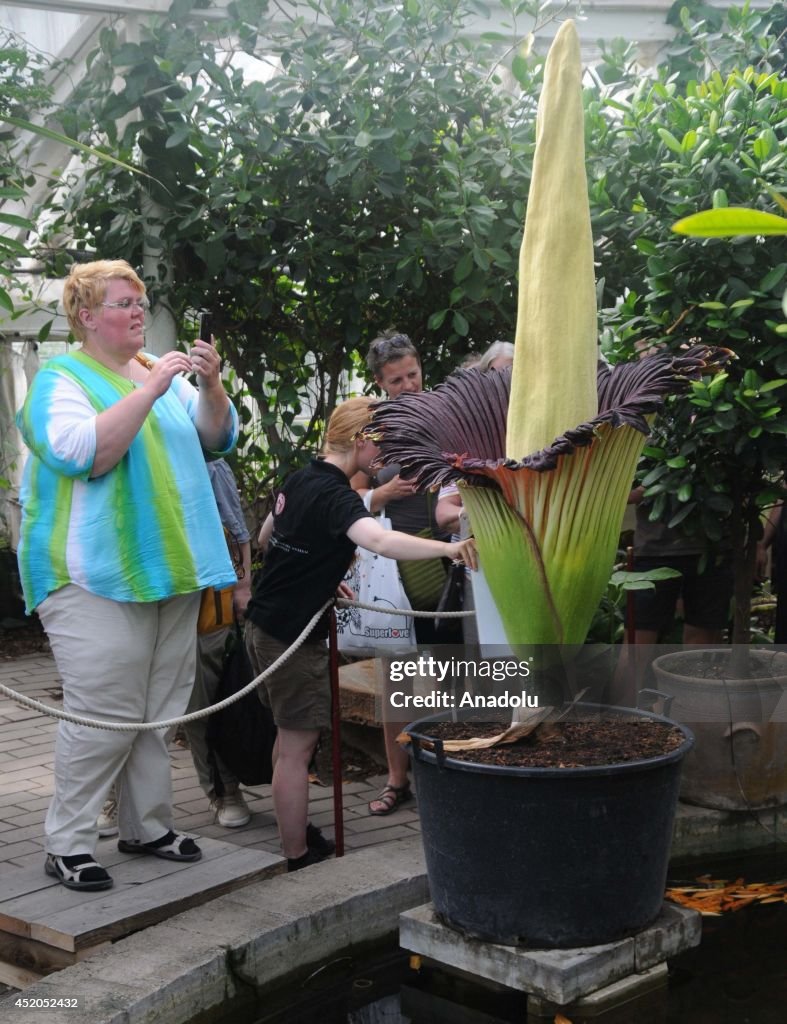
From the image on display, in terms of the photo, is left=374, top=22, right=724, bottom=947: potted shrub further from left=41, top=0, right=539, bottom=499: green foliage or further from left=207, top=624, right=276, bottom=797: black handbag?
left=41, top=0, right=539, bottom=499: green foliage

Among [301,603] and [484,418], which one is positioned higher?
[484,418]

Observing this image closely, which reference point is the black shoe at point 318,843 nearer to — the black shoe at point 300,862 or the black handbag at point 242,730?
the black shoe at point 300,862

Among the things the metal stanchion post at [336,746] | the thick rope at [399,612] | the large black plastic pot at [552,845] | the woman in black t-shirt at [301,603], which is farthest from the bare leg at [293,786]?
the large black plastic pot at [552,845]

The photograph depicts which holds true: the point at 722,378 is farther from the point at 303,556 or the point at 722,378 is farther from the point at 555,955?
the point at 555,955

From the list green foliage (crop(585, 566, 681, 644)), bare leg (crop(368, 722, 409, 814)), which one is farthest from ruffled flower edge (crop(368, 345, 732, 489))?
bare leg (crop(368, 722, 409, 814))

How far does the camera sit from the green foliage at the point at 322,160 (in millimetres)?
4000

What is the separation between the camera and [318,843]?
3100mm

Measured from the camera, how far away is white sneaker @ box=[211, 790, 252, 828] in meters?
3.37

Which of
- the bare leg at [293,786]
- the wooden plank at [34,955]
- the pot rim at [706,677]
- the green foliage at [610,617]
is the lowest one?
the wooden plank at [34,955]

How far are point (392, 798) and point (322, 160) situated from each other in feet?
7.48

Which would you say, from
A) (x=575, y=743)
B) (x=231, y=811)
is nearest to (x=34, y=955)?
(x=231, y=811)

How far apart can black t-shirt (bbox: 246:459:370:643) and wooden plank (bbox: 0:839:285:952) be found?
57 cm

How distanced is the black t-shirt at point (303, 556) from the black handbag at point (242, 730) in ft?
0.96

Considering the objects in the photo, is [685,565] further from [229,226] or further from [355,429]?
[229,226]
